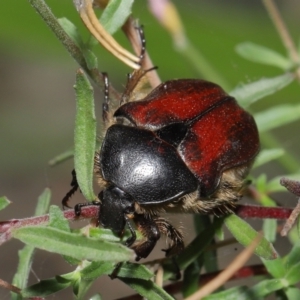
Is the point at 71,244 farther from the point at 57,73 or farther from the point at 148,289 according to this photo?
the point at 57,73

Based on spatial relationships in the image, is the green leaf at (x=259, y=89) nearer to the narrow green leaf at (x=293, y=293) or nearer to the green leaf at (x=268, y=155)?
the green leaf at (x=268, y=155)

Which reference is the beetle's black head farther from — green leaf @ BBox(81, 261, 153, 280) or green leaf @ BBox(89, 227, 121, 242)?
green leaf @ BBox(81, 261, 153, 280)

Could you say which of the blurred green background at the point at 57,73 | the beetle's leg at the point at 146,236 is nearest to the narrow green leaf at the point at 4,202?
the beetle's leg at the point at 146,236

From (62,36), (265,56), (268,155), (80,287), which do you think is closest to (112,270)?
(80,287)

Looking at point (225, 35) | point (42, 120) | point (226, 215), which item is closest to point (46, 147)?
point (42, 120)

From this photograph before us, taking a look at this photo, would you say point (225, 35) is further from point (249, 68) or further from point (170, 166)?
point (170, 166)
